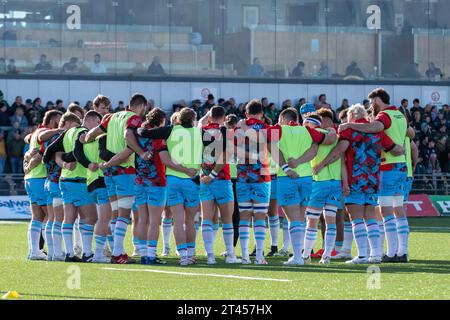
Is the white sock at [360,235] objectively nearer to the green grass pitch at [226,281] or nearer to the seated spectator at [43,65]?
the green grass pitch at [226,281]

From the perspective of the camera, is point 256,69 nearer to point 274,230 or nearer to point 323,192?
point 274,230

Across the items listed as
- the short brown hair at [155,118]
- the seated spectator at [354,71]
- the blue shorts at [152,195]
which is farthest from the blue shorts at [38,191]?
the seated spectator at [354,71]

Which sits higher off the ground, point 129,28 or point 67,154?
point 129,28

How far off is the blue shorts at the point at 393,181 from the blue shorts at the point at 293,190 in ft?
3.74

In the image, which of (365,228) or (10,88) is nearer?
(365,228)

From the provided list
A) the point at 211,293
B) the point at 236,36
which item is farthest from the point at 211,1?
the point at 211,293

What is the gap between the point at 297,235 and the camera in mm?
16312

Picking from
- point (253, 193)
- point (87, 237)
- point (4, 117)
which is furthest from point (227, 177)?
point (4, 117)

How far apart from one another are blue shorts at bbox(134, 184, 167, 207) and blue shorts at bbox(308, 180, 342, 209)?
210cm

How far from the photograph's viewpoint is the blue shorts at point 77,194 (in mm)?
17062

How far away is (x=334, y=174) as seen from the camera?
1678cm

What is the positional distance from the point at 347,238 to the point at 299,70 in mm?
21674

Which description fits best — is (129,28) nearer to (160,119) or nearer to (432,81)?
(432,81)
